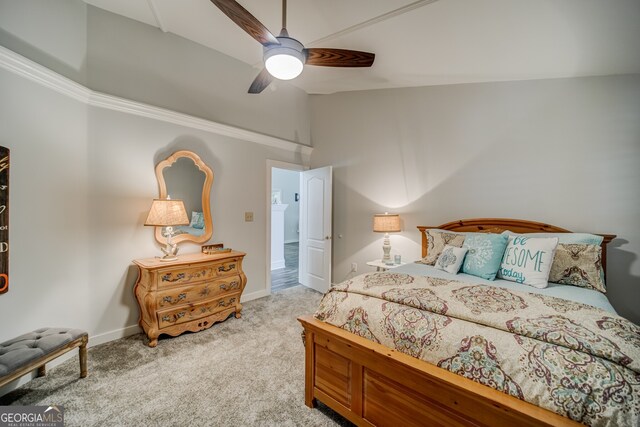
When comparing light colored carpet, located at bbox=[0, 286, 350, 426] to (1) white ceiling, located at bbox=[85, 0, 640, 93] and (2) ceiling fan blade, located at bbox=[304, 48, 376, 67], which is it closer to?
(2) ceiling fan blade, located at bbox=[304, 48, 376, 67]

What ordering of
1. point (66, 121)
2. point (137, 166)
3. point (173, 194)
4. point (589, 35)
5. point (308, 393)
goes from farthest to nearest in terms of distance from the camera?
1. point (173, 194)
2. point (137, 166)
3. point (66, 121)
4. point (589, 35)
5. point (308, 393)

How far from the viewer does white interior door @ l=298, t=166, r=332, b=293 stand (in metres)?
4.08

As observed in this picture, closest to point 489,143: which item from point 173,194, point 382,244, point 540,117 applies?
point 540,117

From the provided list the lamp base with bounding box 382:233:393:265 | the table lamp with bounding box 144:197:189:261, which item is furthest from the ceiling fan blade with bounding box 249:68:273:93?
the lamp base with bounding box 382:233:393:265

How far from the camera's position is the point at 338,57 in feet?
6.93

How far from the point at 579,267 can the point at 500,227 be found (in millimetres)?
825

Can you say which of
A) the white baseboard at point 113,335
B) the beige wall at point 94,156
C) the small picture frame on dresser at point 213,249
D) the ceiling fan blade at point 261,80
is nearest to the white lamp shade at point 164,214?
the beige wall at point 94,156

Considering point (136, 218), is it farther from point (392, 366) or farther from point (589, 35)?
point (589, 35)

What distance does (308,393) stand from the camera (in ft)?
5.90

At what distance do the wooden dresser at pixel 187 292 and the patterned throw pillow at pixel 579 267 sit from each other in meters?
3.13

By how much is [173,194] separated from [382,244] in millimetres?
2809

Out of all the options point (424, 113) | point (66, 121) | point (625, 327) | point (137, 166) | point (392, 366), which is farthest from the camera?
point (424, 113)

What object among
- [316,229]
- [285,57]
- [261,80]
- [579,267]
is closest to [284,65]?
[285,57]

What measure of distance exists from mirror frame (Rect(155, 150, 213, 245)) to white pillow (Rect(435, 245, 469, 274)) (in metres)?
2.69
